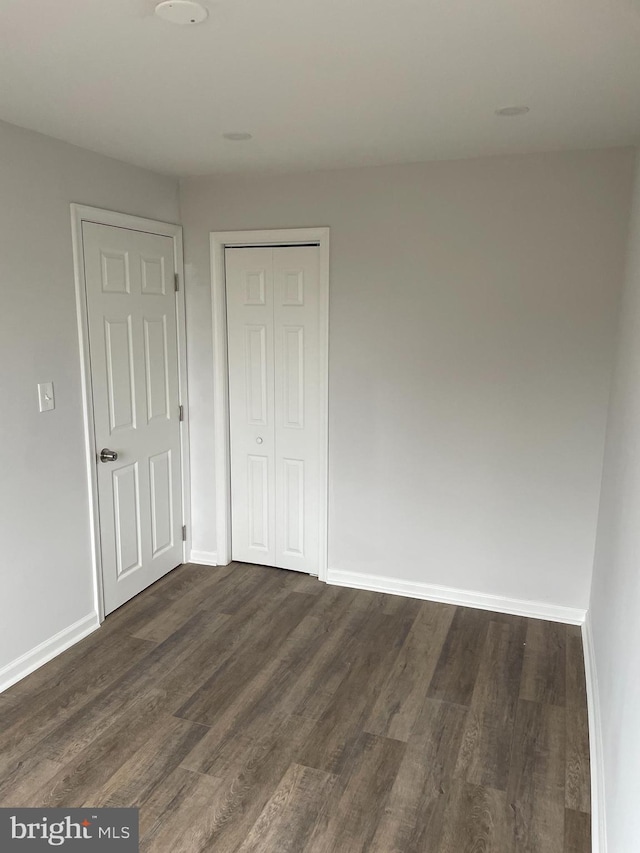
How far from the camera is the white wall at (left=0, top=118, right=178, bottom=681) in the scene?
265cm

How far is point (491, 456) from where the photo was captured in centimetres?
337

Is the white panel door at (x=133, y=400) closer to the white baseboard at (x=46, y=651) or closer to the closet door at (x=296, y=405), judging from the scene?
the white baseboard at (x=46, y=651)

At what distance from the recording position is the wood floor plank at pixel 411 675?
2561 millimetres

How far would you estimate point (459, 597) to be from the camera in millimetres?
3574

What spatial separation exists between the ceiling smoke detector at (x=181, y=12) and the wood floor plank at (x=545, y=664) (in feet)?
9.10

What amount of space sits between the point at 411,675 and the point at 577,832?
98 centimetres

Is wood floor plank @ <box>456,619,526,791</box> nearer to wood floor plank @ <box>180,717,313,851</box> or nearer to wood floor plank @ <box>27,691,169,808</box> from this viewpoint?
wood floor plank @ <box>180,717,313,851</box>

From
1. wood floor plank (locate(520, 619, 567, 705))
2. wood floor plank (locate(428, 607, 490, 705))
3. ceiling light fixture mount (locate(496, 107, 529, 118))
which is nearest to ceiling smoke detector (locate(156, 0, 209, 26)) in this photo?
ceiling light fixture mount (locate(496, 107, 529, 118))

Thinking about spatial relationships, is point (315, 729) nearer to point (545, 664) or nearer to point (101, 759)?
point (101, 759)

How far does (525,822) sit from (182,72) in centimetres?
270

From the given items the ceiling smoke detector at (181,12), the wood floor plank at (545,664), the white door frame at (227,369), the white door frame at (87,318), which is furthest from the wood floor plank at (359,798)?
the ceiling smoke detector at (181,12)

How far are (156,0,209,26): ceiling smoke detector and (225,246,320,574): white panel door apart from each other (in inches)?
77.9

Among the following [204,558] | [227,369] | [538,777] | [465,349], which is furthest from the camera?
[204,558]

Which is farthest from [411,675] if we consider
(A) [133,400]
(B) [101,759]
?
(A) [133,400]
